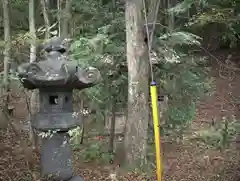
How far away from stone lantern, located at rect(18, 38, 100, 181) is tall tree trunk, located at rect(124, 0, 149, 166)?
5.72 ft

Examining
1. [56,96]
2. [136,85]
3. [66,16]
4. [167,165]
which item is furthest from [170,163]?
[66,16]

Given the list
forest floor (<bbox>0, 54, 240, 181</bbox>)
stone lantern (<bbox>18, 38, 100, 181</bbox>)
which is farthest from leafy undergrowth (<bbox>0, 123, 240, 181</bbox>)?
stone lantern (<bbox>18, 38, 100, 181</bbox>)

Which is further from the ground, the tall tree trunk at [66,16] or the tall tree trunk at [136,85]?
the tall tree trunk at [66,16]

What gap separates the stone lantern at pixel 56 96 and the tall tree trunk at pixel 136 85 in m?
1.74

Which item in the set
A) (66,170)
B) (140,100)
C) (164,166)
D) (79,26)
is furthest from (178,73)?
(66,170)

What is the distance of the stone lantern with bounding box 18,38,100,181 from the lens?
4.88 meters

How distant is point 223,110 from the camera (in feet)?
46.5

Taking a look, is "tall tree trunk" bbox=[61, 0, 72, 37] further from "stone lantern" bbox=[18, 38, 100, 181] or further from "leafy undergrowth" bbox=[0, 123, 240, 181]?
"stone lantern" bbox=[18, 38, 100, 181]

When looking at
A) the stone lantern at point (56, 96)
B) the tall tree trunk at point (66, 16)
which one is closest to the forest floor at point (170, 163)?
the stone lantern at point (56, 96)

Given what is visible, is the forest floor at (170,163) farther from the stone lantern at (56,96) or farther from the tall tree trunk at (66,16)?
the tall tree trunk at (66,16)

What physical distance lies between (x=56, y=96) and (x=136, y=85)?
6.38ft

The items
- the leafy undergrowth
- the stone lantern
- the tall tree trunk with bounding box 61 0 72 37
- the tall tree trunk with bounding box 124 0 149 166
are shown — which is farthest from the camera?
the tall tree trunk with bounding box 61 0 72 37

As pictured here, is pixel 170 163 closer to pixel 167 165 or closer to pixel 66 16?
pixel 167 165

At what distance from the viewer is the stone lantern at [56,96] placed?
16.0 feet
